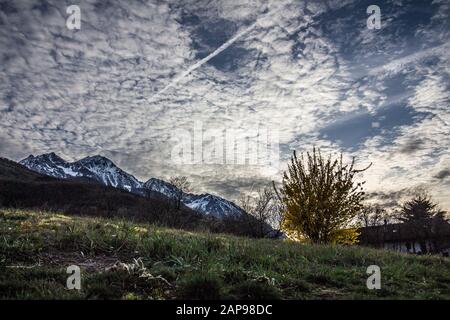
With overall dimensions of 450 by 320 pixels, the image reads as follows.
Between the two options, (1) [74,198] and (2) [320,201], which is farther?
(1) [74,198]

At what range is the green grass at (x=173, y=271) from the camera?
4645 millimetres

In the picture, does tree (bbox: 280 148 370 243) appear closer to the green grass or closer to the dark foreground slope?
the green grass

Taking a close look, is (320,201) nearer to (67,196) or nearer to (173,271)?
(173,271)

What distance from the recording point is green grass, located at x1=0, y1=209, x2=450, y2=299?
15.2ft

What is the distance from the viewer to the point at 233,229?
129 ft

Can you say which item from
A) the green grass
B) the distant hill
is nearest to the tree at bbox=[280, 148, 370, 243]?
the green grass

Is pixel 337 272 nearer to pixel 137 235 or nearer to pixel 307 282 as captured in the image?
pixel 307 282

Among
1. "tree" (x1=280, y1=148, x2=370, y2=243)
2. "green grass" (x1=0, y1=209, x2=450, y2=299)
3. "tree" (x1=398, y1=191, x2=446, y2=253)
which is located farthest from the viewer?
"tree" (x1=398, y1=191, x2=446, y2=253)

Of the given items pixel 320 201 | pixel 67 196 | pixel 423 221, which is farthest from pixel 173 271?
pixel 67 196

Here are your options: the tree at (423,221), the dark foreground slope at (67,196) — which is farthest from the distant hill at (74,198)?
the tree at (423,221)

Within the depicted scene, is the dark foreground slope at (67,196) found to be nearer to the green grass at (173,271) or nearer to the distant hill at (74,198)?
the distant hill at (74,198)

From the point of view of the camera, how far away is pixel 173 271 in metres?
5.58
